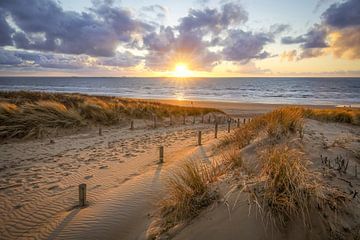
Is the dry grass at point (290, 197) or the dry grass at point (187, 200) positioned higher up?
the dry grass at point (290, 197)

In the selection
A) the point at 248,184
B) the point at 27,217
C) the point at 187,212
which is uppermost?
the point at 248,184

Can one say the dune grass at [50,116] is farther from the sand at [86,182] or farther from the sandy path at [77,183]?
the sandy path at [77,183]

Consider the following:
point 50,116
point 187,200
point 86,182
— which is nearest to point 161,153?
point 86,182

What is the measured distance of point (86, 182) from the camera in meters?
7.40

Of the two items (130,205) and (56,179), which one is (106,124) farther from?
(130,205)

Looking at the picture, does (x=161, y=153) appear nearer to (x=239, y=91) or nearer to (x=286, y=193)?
(x=286, y=193)

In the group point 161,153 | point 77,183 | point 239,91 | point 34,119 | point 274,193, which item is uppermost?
point 239,91

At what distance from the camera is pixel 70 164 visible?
359 inches

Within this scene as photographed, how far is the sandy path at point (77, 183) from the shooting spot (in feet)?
16.3

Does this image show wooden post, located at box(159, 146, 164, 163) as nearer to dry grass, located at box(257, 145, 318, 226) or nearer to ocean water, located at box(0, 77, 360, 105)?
dry grass, located at box(257, 145, 318, 226)

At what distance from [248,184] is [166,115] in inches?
717

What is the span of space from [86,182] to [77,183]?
10.0 inches

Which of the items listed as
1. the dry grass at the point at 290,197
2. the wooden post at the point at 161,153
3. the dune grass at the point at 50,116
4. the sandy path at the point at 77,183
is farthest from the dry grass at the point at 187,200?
the dune grass at the point at 50,116

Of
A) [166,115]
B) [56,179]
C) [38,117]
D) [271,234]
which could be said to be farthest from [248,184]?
[166,115]
